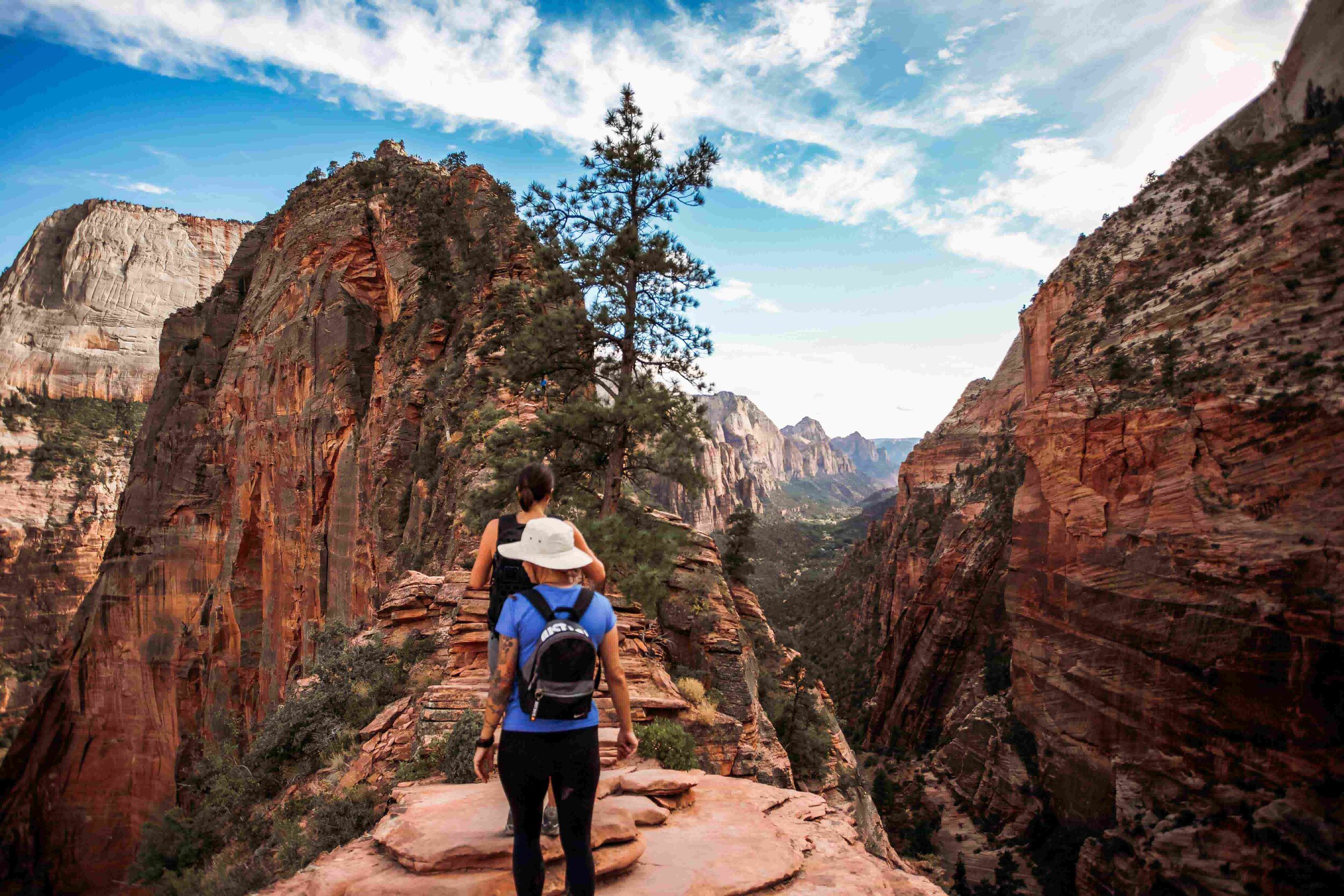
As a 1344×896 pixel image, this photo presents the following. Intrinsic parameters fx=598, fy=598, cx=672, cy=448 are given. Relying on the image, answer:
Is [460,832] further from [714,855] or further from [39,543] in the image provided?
[39,543]

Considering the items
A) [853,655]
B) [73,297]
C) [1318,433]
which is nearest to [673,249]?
[1318,433]

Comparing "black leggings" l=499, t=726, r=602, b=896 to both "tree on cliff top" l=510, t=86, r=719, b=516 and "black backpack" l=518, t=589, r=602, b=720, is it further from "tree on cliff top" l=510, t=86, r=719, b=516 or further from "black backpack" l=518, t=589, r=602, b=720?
"tree on cliff top" l=510, t=86, r=719, b=516

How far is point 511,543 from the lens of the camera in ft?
10.6

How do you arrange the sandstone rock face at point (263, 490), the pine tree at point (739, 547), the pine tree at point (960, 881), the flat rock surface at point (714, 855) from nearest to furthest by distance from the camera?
1. the flat rock surface at point (714, 855)
2. the sandstone rock face at point (263, 490)
3. the pine tree at point (960, 881)
4. the pine tree at point (739, 547)

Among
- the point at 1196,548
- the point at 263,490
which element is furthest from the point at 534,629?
the point at 263,490

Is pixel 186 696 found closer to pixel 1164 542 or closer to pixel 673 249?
pixel 673 249

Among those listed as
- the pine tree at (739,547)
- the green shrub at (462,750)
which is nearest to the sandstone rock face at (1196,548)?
the pine tree at (739,547)

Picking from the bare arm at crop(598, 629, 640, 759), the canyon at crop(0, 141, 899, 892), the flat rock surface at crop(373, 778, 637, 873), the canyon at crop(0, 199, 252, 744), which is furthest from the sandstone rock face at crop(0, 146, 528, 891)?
the canyon at crop(0, 199, 252, 744)

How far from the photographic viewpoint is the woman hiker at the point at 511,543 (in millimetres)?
3271

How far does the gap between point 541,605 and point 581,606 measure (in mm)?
187

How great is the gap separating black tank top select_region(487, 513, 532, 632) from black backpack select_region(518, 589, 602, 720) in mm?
511

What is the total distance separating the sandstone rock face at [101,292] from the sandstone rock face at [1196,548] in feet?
308

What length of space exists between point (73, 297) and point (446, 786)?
10544 centimetres

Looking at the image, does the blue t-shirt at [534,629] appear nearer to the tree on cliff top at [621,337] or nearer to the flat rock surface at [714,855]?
the flat rock surface at [714,855]
